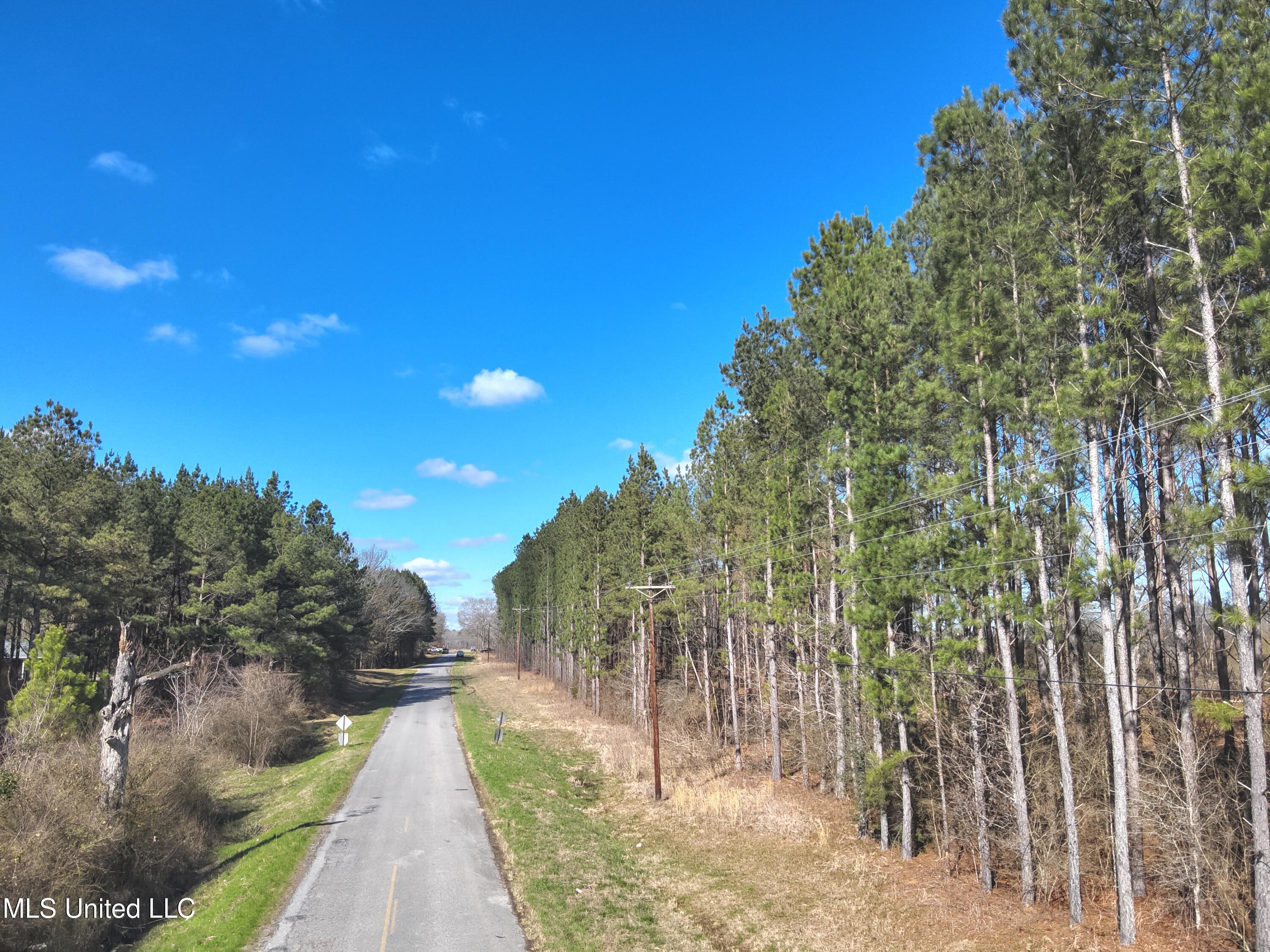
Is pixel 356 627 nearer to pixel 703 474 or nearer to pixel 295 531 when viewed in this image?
pixel 295 531

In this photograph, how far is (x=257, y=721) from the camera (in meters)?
31.5

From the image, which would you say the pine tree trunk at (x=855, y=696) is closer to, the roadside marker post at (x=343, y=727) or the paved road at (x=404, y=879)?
the paved road at (x=404, y=879)

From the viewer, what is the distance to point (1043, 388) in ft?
43.1

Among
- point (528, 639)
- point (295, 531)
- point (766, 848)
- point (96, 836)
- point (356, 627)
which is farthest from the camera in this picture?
point (528, 639)

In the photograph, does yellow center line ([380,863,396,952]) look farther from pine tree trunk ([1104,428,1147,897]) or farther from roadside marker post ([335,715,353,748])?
roadside marker post ([335,715,353,748])

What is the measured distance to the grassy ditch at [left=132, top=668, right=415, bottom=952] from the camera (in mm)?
13148

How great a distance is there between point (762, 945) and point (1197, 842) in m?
7.70

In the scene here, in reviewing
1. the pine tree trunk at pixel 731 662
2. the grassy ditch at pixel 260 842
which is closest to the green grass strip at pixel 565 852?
the grassy ditch at pixel 260 842

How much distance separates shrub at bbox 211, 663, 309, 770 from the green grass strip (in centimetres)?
973

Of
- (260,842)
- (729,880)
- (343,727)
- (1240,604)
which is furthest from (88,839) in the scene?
(1240,604)

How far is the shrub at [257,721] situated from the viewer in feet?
101

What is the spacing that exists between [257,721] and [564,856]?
21.3 m

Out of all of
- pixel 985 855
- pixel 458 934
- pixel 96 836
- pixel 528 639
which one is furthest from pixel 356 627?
pixel 985 855

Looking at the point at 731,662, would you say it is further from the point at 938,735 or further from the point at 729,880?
the point at 938,735
